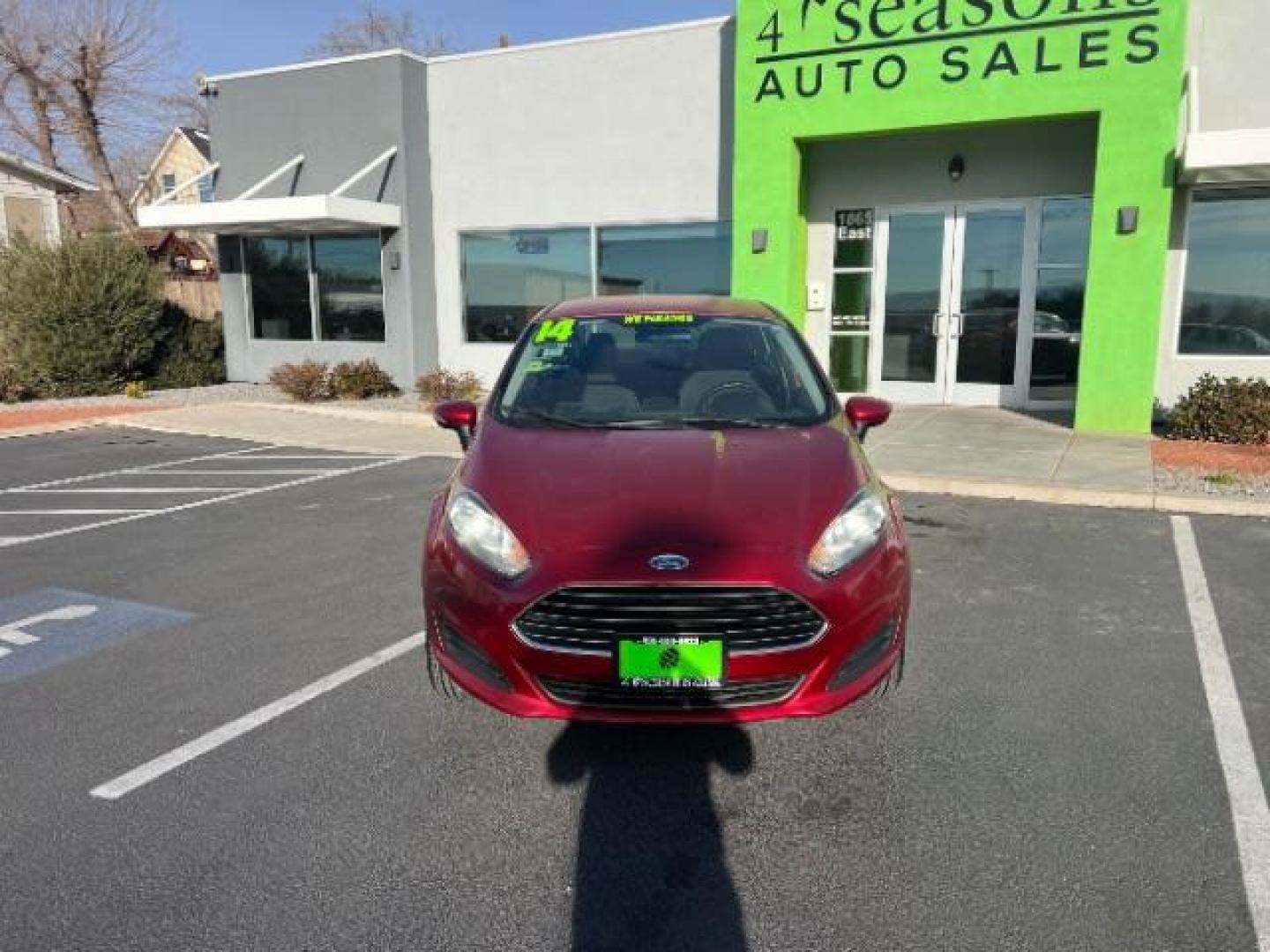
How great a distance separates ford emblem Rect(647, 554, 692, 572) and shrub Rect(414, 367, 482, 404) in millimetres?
10642

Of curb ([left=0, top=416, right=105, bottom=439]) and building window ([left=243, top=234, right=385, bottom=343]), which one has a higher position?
building window ([left=243, top=234, right=385, bottom=343])

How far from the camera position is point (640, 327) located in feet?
15.0

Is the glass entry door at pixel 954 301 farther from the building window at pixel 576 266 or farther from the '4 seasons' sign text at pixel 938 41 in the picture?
the building window at pixel 576 266

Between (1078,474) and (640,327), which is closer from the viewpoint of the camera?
(640,327)

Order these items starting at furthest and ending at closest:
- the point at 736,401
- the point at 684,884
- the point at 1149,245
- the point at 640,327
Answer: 1. the point at 1149,245
2. the point at 640,327
3. the point at 736,401
4. the point at 684,884

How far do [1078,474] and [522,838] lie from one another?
262 inches

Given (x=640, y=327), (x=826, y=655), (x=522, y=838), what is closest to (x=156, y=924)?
(x=522, y=838)

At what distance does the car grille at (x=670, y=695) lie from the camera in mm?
2877

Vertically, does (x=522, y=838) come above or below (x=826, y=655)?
below

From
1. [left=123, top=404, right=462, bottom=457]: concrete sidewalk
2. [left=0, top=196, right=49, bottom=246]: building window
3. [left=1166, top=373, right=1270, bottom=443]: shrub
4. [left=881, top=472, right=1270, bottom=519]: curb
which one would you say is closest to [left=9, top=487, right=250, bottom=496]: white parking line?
[left=123, top=404, right=462, bottom=457]: concrete sidewalk

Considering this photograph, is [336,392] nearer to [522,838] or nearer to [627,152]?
[627,152]

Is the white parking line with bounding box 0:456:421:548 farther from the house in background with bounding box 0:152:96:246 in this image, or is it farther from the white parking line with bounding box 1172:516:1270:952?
the house in background with bounding box 0:152:96:246

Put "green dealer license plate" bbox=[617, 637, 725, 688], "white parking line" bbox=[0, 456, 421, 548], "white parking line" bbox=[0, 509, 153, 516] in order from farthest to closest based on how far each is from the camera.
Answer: "white parking line" bbox=[0, 509, 153, 516] < "white parking line" bbox=[0, 456, 421, 548] < "green dealer license plate" bbox=[617, 637, 725, 688]

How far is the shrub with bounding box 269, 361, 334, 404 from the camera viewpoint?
1410cm
